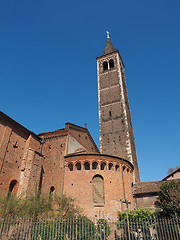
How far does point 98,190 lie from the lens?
17.6 meters

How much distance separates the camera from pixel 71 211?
1413 cm

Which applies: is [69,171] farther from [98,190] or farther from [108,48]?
[108,48]

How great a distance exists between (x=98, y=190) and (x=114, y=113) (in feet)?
47.4

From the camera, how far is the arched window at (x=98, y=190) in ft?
56.0

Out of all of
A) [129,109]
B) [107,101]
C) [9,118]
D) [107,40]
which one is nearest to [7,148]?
[9,118]

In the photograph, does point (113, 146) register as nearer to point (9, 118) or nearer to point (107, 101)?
point (107, 101)

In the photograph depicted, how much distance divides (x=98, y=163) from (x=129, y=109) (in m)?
15.7

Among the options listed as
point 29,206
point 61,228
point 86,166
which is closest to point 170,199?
point 86,166

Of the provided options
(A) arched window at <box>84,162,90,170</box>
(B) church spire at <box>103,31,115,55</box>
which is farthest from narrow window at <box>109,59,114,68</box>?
(A) arched window at <box>84,162,90,170</box>

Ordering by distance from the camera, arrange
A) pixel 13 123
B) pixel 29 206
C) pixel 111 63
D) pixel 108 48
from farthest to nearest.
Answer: pixel 108 48
pixel 111 63
pixel 13 123
pixel 29 206

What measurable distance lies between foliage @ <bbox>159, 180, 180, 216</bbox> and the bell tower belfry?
299 inches

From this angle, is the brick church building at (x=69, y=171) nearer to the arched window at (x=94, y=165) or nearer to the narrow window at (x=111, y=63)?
the arched window at (x=94, y=165)

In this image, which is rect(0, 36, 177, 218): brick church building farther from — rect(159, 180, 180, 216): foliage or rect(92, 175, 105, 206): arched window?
rect(159, 180, 180, 216): foliage

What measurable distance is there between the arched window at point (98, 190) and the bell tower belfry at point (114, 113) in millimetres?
7362
